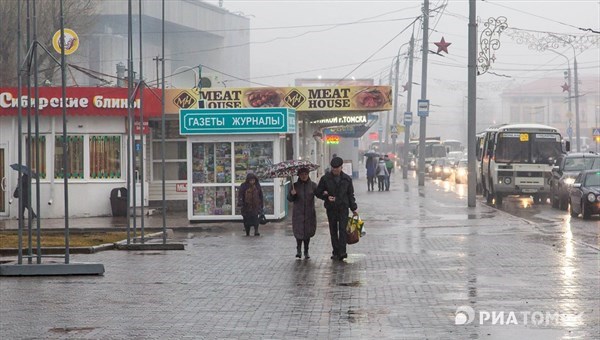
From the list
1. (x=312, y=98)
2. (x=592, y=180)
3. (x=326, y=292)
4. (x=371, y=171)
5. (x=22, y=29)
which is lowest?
(x=326, y=292)

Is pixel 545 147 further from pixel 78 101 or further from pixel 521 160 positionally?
pixel 78 101

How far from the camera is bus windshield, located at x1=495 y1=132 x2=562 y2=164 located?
40.8 meters

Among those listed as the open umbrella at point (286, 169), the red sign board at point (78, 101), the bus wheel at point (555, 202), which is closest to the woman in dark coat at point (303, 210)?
the open umbrella at point (286, 169)

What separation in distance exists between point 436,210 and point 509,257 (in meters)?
15.8

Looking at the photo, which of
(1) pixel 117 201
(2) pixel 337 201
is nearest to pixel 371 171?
(1) pixel 117 201

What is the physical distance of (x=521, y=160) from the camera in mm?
40781

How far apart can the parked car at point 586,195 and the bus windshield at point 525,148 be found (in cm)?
842

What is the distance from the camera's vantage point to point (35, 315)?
1273 cm

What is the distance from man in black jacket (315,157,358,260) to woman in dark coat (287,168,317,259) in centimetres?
28

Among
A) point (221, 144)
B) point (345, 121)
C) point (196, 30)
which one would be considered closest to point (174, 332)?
point (221, 144)

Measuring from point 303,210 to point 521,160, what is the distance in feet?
73.6

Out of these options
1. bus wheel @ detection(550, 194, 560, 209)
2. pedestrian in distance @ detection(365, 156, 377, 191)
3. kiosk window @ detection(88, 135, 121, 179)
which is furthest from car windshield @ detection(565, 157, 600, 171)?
pedestrian in distance @ detection(365, 156, 377, 191)

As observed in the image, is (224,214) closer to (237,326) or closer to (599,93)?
(237,326)

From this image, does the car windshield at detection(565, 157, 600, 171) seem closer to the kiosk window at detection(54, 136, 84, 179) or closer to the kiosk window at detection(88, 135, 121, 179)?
the kiosk window at detection(88, 135, 121, 179)
